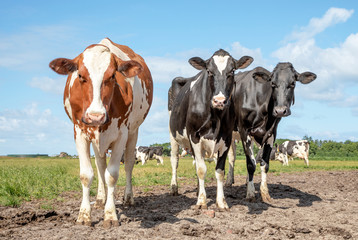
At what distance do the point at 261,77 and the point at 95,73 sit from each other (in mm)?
4536

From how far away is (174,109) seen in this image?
9.48 metres

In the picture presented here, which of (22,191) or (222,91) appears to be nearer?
(222,91)

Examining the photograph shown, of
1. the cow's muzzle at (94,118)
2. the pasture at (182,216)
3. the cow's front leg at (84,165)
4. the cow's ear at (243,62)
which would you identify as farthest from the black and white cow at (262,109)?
the cow's muzzle at (94,118)

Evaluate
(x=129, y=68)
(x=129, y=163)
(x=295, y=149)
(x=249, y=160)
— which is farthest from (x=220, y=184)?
(x=295, y=149)

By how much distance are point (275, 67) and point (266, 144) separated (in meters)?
1.80

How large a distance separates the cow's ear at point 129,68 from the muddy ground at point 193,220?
7.51 feet

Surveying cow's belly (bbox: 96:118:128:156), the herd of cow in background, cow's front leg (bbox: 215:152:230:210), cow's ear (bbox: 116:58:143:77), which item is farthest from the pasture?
cow's ear (bbox: 116:58:143:77)

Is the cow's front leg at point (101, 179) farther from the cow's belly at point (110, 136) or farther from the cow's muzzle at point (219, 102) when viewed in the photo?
the cow's muzzle at point (219, 102)

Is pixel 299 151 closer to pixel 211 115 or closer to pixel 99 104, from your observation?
pixel 211 115

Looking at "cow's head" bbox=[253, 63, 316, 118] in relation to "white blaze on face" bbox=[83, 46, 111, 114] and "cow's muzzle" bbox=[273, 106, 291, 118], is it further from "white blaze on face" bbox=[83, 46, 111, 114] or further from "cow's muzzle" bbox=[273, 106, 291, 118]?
"white blaze on face" bbox=[83, 46, 111, 114]

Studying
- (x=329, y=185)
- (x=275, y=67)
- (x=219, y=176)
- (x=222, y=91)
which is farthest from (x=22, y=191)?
(x=329, y=185)

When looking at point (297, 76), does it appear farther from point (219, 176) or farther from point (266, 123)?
point (219, 176)

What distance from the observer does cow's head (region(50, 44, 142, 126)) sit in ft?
16.5

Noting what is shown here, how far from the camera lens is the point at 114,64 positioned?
5.58 metres
